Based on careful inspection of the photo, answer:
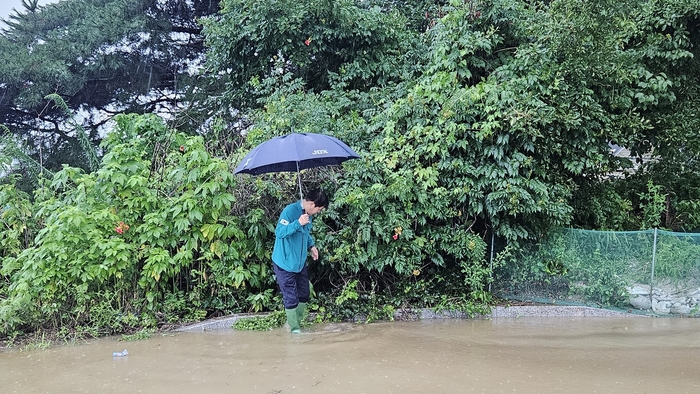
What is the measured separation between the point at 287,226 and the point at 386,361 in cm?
162

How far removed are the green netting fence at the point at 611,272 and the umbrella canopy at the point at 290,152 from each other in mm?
3010

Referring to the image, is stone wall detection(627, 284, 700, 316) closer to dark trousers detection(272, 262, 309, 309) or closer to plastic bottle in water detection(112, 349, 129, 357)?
dark trousers detection(272, 262, 309, 309)

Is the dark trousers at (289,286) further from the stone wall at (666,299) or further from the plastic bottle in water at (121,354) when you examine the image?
the stone wall at (666,299)

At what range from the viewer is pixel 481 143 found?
6461 mm

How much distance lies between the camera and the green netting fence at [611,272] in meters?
→ 6.33

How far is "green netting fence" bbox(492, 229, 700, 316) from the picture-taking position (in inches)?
249

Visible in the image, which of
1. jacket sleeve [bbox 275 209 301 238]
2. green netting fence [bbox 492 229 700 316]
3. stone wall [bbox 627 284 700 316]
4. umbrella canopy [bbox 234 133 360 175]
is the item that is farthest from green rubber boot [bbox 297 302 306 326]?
stone wall [bbox 627 284 700 316]

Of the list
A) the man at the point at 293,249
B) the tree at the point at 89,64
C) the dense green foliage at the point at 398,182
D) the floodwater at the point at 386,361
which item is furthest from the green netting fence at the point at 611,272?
the tree at the point at 89,64

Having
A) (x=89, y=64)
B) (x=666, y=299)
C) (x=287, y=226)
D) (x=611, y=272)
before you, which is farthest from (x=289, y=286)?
(x=89, y=64)

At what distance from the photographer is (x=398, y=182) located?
601 centimetres

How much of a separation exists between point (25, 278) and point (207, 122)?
238 inches

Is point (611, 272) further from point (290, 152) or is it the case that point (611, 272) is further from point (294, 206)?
point (290, 152)

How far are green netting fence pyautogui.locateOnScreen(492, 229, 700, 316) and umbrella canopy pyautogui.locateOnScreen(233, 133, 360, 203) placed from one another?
301 cm

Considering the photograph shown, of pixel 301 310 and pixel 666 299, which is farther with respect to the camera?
pixel 666 299
